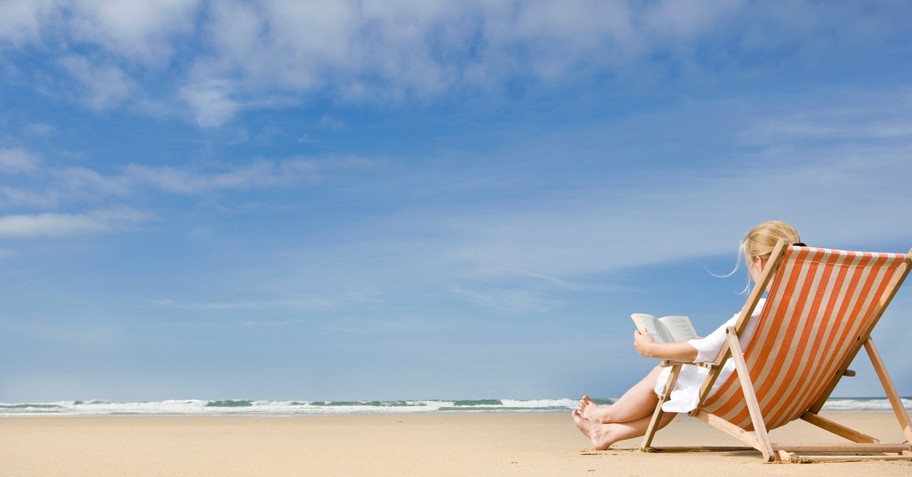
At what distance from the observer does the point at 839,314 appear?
418 cm

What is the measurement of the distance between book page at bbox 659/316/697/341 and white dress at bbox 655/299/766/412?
27cm

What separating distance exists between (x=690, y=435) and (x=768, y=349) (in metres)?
4.18

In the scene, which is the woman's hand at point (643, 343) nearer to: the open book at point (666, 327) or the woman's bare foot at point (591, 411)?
the open book at point (666, 327)

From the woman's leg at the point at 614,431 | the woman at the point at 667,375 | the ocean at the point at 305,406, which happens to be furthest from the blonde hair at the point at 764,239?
the ocean at the point at 305,406

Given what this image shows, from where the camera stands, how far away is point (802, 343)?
4215 mm

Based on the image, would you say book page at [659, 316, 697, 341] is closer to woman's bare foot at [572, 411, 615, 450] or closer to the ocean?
woman's bare foot at [572, 411, 615, 450]

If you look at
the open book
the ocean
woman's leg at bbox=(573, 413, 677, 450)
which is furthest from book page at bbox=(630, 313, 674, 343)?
the ocean

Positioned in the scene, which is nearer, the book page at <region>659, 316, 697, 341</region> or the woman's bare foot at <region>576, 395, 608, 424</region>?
the book page at <region>659, 316, 697, 341</region>

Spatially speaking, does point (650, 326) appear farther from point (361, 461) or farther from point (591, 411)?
point (361, 461)

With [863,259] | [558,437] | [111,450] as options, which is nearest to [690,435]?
[558,437]

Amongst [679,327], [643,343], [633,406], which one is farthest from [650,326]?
[633,406]

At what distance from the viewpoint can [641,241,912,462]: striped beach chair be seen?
3.99 meters

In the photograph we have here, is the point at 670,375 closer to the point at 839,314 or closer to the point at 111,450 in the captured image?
the point at 839,314

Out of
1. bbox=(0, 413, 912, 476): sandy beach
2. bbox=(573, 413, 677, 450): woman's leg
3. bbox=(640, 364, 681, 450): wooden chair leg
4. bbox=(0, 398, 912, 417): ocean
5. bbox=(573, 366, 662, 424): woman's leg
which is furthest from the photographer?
bbox=(0, 398, 912, 417): ocean
